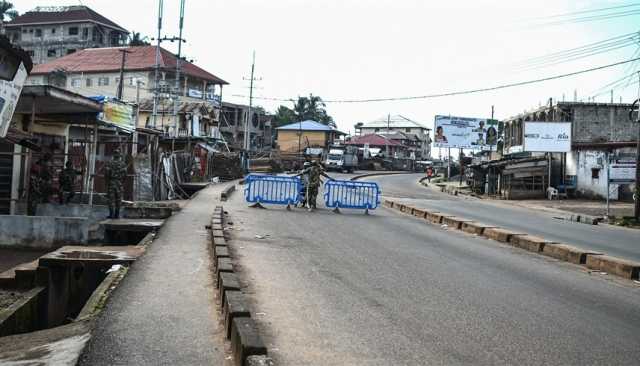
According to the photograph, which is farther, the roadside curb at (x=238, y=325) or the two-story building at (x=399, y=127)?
the two-story building at (x=399, y=127)

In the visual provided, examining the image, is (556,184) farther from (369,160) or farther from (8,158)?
(369,160)

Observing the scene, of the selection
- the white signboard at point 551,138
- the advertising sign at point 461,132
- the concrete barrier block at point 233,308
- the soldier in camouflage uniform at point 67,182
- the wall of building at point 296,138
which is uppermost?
the wall of building at point 296,138

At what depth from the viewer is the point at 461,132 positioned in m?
58.8

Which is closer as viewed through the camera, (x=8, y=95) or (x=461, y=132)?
(x=8, y=95)

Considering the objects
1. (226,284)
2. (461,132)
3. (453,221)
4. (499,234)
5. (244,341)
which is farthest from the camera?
(461,132)

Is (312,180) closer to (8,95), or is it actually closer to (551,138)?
(8,95)

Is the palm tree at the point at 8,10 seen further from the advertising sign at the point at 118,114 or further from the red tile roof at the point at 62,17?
the advertising sign at the point at 118,114

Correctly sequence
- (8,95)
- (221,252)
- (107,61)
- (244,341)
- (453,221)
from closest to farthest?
(244,341) < (8,95) < (221,252) < (453,221) < (107,61)

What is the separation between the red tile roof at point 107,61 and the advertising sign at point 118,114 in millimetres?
48884

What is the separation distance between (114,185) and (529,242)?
10539 mm

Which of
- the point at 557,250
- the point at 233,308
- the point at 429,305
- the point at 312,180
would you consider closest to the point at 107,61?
the point at 312,180

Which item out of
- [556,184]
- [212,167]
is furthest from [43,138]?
[556,184]

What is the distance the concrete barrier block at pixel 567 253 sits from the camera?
1169 cm

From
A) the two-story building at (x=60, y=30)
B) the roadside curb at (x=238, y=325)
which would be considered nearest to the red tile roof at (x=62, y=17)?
the two-story building at (x=60, y=30)
